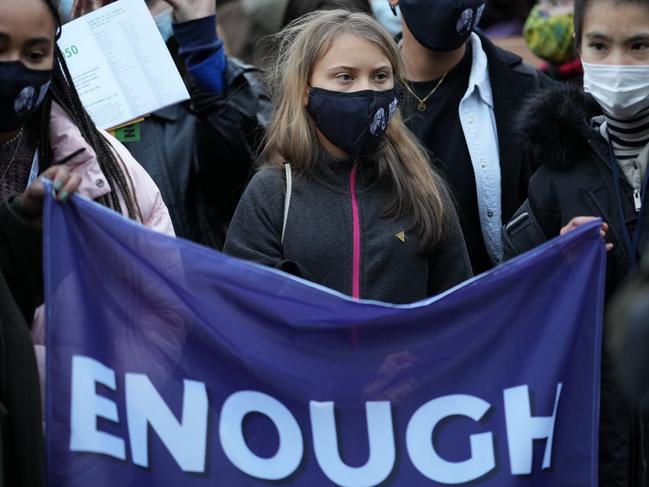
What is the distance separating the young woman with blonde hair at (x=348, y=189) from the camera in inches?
164

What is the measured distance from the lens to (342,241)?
4184mm

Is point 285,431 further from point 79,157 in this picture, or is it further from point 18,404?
point 79,157

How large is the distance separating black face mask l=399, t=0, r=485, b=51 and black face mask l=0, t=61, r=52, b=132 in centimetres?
167

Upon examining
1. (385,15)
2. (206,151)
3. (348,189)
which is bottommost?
(385,15)

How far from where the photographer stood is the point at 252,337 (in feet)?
11.7

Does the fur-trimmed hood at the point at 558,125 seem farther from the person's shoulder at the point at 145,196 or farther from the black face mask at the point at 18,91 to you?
the black face mask at the point at 18,91

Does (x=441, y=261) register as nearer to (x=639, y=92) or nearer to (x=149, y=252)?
(x=639, y=92)

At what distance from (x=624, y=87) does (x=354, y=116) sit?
0.82 metres

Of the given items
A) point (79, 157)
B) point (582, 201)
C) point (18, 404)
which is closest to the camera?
point (18, 404)

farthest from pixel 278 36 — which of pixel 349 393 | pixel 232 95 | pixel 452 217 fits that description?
pixel 349 393

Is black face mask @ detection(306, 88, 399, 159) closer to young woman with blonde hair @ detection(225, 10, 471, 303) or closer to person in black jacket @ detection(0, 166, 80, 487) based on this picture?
young woman with blonde hair @ detection(225, 10, 471, 303)

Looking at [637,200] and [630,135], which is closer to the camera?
[637,200]

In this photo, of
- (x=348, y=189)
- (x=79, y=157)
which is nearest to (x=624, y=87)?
(x=348, y=189)

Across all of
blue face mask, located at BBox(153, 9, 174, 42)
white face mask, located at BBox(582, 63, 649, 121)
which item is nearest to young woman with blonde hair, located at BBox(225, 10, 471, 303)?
white face mask, located at BBox(582, 63, 649, 121)
